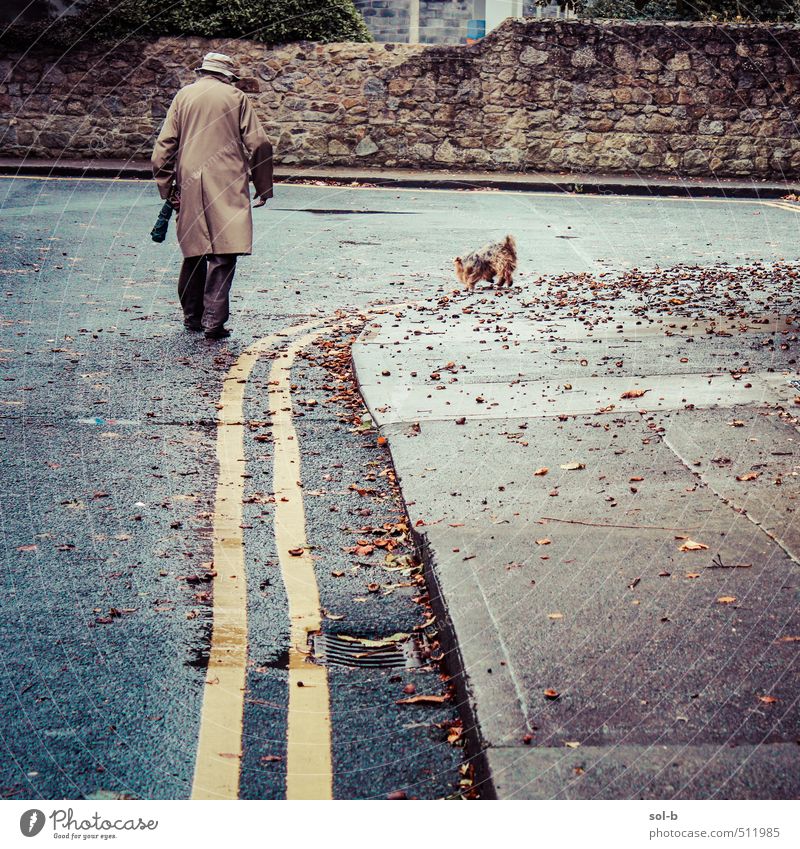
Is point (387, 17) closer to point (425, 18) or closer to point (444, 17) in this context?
point (425, 18)

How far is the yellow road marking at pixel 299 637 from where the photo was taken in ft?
9.71

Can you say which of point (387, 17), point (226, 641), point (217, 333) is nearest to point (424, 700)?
point (226, 641)

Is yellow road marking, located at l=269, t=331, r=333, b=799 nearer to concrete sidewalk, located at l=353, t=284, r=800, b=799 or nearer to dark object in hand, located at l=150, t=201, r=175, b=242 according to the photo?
concrete sidewalk, located at l=353, t=284, r=800, b=799

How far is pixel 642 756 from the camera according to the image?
2869mm

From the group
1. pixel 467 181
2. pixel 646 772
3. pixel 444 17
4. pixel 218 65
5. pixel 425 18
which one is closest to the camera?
pixel 646 772

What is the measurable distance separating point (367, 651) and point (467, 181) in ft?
53.2

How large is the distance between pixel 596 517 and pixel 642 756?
5.92 feet

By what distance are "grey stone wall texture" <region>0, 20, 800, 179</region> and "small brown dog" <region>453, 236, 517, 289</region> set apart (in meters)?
10.9

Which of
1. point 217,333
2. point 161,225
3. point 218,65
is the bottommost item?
point 217,333

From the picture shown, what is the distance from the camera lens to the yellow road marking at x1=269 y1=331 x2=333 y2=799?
2960mm

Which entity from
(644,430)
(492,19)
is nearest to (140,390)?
(644,430)

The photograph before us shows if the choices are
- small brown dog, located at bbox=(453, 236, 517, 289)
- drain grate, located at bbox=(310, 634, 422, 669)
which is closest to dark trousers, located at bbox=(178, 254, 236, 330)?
small brown dog, located at bbox=(453, 236, 517, 289)

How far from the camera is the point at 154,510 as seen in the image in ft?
16.1
